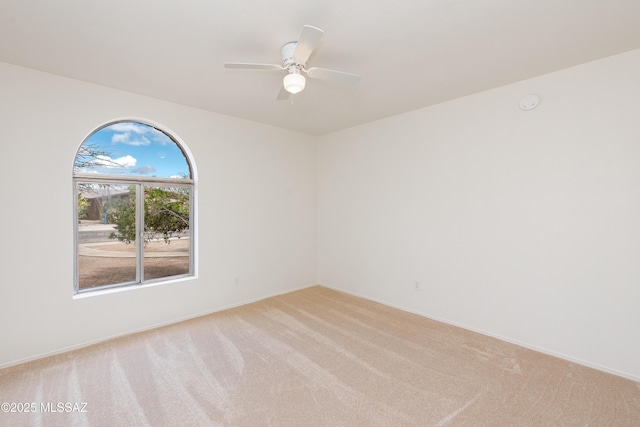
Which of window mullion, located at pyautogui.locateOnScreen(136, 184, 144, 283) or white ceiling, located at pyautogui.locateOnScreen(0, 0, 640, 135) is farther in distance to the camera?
window mullion, located at pyautogui.locateOnScreen(136, 184, 144, 283)

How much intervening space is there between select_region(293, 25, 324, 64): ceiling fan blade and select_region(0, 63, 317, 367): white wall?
2214mm

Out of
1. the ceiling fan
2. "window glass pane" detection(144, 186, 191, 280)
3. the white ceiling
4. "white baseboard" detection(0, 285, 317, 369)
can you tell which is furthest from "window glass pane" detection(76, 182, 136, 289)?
the ceiling fan

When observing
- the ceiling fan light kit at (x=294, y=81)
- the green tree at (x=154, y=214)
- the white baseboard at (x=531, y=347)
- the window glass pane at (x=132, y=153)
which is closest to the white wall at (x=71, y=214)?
the window glass pane at (x=132, y=153)

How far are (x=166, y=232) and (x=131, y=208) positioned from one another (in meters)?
0.47

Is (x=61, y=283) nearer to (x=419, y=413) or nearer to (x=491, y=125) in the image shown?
(x=419, y=413)

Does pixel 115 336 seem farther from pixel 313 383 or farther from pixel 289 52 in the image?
pixel 289 52

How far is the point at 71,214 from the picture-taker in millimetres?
2832

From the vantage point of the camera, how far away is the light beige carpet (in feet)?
6.33

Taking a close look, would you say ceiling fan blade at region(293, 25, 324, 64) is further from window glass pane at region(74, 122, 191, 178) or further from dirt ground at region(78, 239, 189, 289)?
dirt ground at region(78, 239, 189, 289)

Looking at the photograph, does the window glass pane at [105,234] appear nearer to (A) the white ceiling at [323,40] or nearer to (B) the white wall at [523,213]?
(A) the white ceiling at [323,40]

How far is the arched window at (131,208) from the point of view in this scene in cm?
304

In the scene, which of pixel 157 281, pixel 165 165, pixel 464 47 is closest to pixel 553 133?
pixel 464 47

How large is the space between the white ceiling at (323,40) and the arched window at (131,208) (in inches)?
25.2

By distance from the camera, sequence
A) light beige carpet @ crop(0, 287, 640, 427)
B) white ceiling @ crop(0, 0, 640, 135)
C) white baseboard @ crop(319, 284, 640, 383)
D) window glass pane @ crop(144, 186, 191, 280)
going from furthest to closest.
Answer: window glass pane @ crop(144, 186, 191, 280) < white baseboard @ crop(319, 284, 640, 383) < light beige carpet @ crop(0, 287, 640, 427) < white ceiling @ crop(0, 0, 640, 135)
